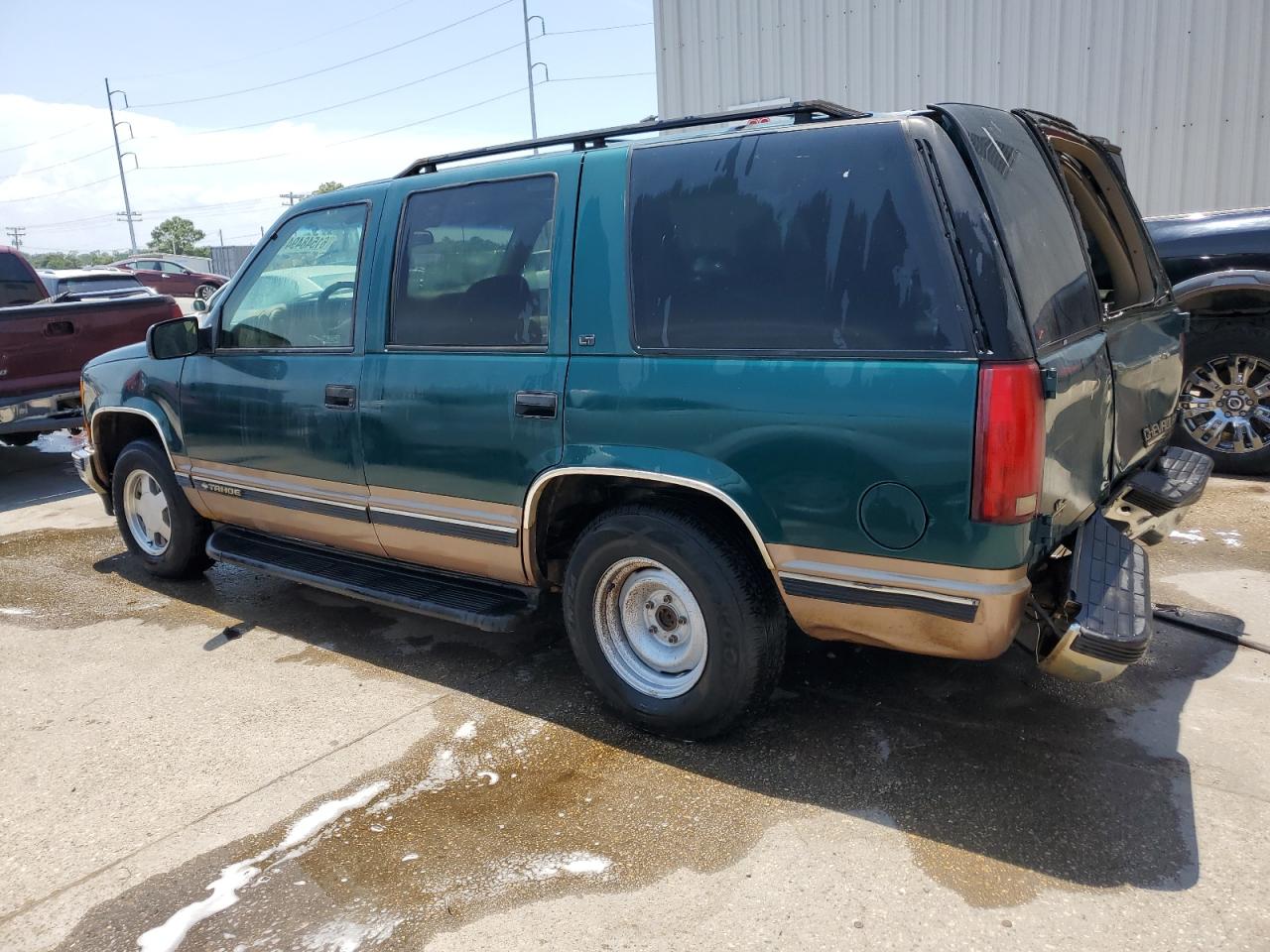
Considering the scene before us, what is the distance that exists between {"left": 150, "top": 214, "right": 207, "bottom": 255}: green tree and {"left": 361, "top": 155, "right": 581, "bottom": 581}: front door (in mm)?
108389

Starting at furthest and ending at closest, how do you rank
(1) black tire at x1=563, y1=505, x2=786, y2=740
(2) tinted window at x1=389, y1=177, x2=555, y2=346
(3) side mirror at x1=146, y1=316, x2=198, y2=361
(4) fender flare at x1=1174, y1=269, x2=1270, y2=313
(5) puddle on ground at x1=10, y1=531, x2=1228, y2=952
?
(4) fender flare at x1=1174, y1=269, x2=1270, y2=313, (3) side mirror at x1=146, y1=316, x2=198, y2=361, (2) tinted window at x1=389, y1=177, x2=555, y2=346, (1) black tire at x1=563, y1=505, x2=786, y2=740, (5) puddle on ground at x1=10, y1=531, x2=1228, y2=952

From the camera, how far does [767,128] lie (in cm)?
298

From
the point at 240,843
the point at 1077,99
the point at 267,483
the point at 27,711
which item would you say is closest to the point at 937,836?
the point at 240,843

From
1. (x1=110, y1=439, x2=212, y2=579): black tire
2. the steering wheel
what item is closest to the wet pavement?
(x1=110, y1=439, x2=212, y2=579): black tire

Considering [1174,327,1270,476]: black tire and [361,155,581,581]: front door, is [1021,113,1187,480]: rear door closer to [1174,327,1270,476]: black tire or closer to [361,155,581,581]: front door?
[361,155,581,581]: front door

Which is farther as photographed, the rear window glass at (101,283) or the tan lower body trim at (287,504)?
the rear window glass at (101,283)

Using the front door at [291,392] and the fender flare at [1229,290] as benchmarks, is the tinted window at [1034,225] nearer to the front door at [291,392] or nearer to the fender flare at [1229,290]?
the front door at [291,392]

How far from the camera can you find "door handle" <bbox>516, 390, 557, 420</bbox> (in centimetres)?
329

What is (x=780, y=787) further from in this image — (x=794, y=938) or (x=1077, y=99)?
(x=1077, y=99)

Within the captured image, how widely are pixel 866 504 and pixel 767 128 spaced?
1.20m

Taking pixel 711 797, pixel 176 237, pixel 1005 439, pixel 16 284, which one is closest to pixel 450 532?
pixel 711 797

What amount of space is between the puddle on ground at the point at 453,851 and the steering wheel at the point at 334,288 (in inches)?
76.4

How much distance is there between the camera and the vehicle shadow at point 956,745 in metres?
2.63

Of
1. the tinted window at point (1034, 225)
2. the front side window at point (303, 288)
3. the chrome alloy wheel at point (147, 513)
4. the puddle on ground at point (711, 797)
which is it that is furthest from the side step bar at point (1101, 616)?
the chrome alloy wheel at point (147, 513)
